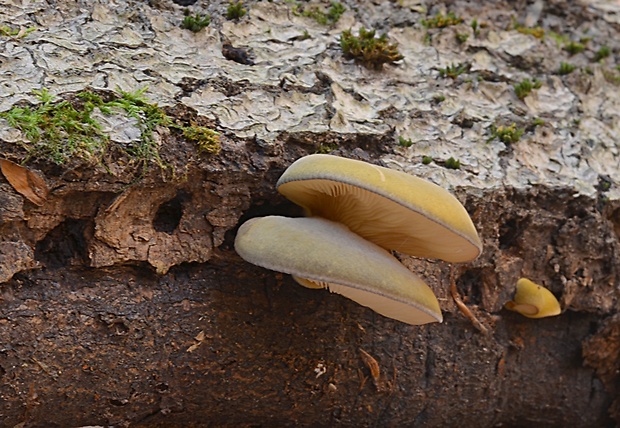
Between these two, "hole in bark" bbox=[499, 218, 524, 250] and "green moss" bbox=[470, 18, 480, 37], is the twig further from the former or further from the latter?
"green moss" bbox=[470, 18, 480, 37]

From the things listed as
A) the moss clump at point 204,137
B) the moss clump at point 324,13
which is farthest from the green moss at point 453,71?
the moss clump at point 204,137

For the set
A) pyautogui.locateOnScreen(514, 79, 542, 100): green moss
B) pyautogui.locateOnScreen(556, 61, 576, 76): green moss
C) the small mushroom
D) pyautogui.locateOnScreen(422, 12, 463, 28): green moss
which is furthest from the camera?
pyautogui.locateOnScreen(556, 61, 576, 76): green moss

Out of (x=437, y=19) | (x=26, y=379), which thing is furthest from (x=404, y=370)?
(x=437, y=19)

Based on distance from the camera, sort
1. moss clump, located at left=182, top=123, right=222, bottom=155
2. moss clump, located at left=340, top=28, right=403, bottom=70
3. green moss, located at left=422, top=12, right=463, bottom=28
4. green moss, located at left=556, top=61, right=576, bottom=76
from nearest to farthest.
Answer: moss clump, located at left=182, top=123, right=222, bottom=155
moss clump, located at left=340, top=28, right=403, bottom=70
green moss, located at left=422, top=12, right=463, bottom=28
green moss, located at left=556, top=61, right=576, bottom=76

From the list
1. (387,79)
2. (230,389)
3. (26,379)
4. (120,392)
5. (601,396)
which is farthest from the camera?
(601,396)

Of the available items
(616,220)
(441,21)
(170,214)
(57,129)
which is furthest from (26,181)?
(616,220)

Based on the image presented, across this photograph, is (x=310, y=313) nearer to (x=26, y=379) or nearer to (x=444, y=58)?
(x=26, y=379)

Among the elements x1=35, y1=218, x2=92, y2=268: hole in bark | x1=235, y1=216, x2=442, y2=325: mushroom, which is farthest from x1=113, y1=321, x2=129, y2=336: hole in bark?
x1=235, y1=216, x2=442, y2=325: mushroom
